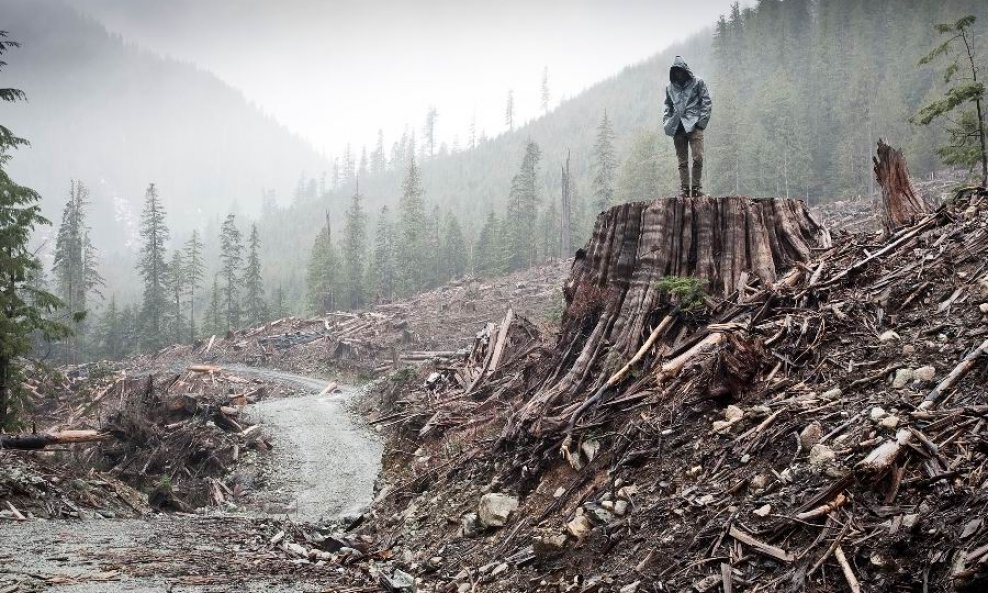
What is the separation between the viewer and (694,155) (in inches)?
307

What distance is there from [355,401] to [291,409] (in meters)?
2.41

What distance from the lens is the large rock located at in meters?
5.11

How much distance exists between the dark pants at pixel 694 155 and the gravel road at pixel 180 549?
710 cm

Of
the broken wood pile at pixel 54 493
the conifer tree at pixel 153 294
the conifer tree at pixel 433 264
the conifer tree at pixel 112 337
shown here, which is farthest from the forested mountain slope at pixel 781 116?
the broken wood pile at pixel 54 493

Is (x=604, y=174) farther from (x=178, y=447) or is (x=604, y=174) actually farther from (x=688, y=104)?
(x=178, y=447)

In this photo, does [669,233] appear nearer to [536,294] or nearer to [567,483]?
[567,483]

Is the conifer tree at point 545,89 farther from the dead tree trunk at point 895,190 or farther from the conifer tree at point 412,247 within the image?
the dead tree trunk at point 895,190

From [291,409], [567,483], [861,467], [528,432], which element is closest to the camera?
[861,467]

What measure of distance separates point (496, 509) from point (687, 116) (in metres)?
6.42

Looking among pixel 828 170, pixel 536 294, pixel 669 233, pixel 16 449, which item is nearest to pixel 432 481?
pixel 669 233

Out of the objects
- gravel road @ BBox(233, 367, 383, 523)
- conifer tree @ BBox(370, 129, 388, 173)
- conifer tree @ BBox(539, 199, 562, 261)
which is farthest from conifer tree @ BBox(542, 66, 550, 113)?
gravel road @ BBox(233, 367, 383, 523)

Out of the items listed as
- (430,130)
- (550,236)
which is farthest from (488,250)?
(430,130)

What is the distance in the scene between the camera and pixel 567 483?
192 inches

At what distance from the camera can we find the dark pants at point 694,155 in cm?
768
